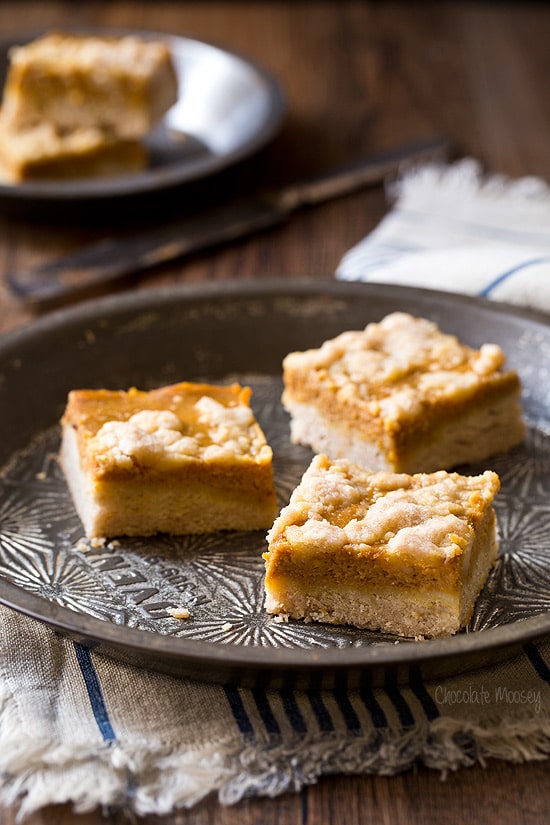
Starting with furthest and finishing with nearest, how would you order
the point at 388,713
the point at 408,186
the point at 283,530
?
the point at 408,186 < the point at 283,530 < the point at 388,713

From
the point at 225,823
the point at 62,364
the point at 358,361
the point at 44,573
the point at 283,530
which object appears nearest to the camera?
the point at 225,823

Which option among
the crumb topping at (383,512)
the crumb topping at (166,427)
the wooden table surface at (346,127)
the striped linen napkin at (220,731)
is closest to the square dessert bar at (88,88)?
the wooden table surface at (346,127)

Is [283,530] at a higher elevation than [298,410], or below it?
higher

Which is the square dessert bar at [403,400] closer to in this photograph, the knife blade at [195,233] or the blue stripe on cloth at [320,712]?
the blue stripe on cloth at [320,712]

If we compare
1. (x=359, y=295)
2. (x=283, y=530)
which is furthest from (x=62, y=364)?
(x=283, y=530)

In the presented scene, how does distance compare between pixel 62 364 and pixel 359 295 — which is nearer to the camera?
pixel 62 364

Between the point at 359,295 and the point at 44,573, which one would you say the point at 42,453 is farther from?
the point at 359,295

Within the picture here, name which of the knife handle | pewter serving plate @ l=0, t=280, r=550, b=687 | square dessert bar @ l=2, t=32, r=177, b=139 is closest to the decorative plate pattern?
pewter serving plate @ l=0, t=280, r=550, b=687
